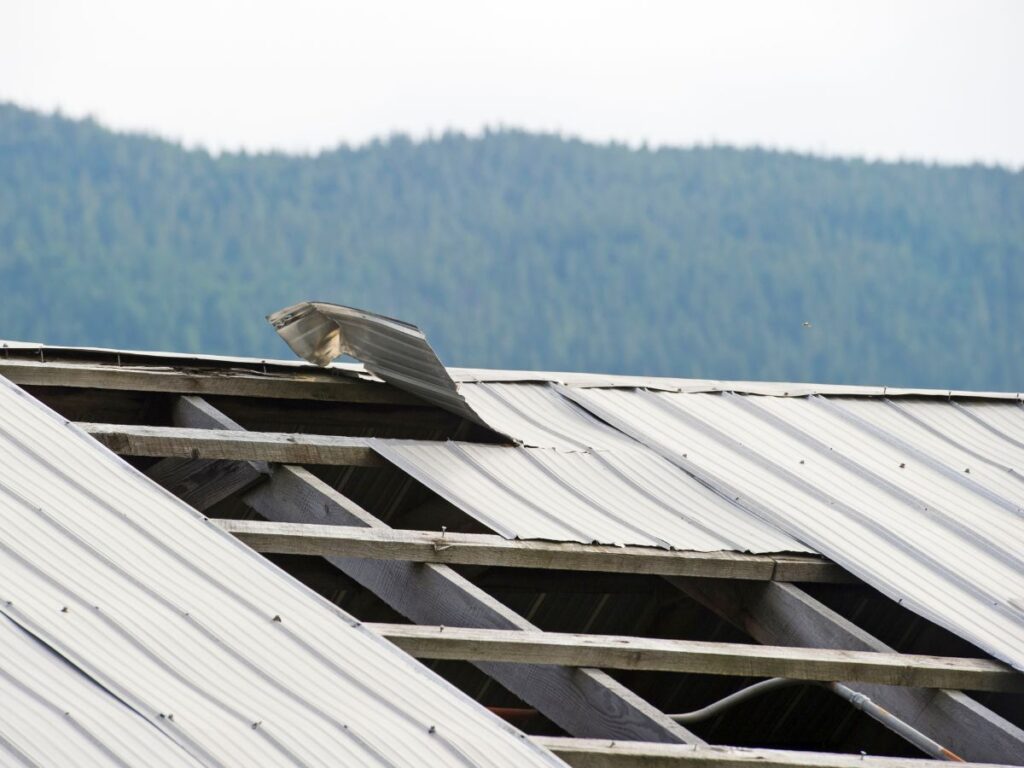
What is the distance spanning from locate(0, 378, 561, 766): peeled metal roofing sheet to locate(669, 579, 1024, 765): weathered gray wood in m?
1.70

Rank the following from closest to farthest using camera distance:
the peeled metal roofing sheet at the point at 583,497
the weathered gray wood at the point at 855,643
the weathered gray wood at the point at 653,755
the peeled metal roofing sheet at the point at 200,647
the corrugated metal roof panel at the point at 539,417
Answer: the peeled metal roofing sheet at the point at 200,647 → the weathered gray wood at the point at 653,755 → the weathered gray wood at the point at 855,643 → the peeled metal roofing sheet at the point at 583,497 → the corrugated metal roof panel at the point at 539,417

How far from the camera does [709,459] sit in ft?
23.2

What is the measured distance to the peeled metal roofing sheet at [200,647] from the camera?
404 cm

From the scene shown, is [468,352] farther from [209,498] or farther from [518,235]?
[209,498]

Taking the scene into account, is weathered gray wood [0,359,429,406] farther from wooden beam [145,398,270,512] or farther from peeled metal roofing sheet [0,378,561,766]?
peeled metal roofing sheet [0,378,561,766]

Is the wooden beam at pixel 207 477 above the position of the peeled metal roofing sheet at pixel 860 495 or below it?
below

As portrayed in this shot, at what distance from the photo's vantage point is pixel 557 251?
65500 mm

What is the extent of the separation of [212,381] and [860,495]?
307 centimetres

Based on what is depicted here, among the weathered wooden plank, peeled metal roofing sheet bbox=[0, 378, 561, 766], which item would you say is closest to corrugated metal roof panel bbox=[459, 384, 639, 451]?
the weathered wooden plank

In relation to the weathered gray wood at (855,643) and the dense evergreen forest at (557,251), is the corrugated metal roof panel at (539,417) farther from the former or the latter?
the dense evergreen forest at (557,251)

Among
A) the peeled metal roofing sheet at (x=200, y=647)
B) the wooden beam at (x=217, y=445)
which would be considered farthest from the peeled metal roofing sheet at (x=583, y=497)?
the peeled metal roofing sheet at (x=200, y=647)

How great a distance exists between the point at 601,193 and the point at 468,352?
9.04 meters

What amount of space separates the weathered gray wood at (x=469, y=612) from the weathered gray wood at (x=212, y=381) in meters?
0.45

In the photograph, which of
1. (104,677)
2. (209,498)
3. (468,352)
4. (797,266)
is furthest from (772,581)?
(797,266)
